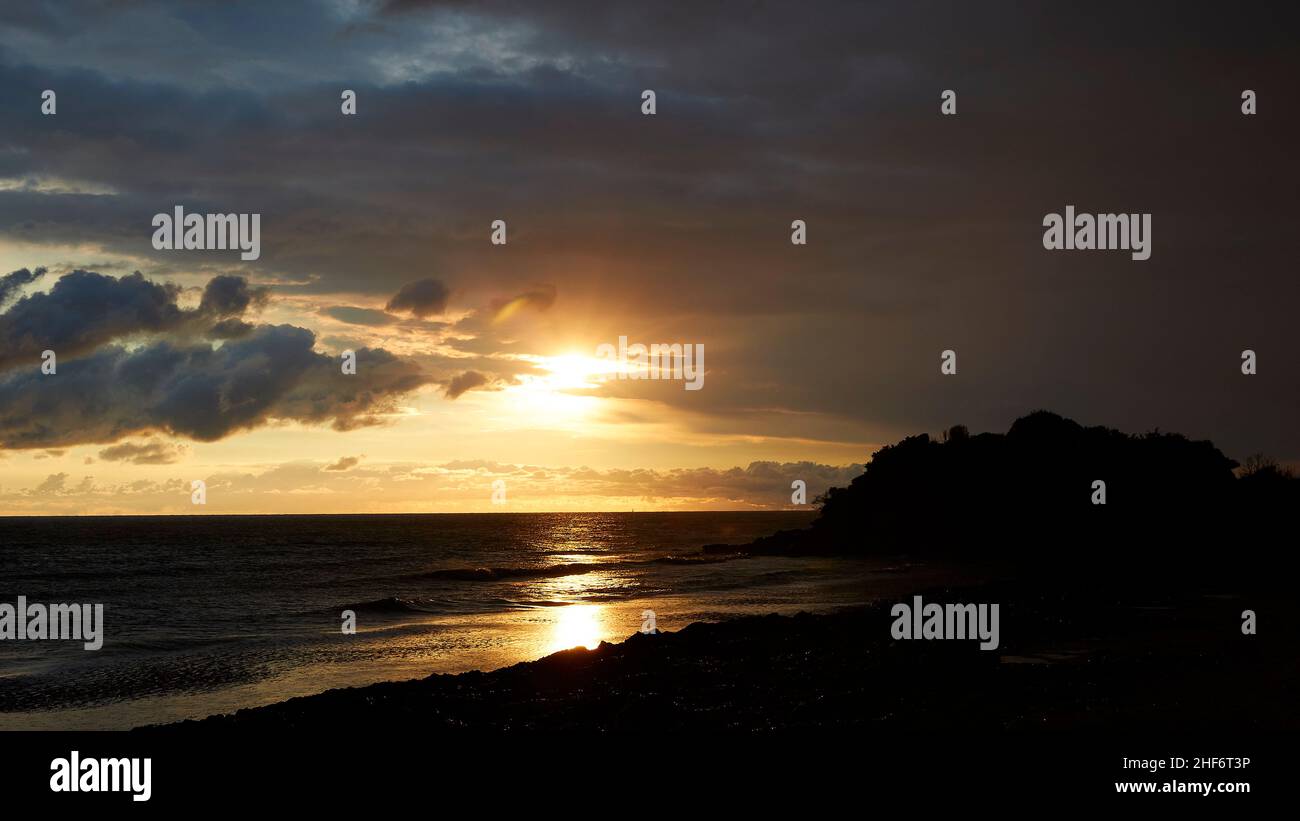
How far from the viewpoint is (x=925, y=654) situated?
2222cm

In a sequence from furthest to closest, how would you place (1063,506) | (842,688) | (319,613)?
(1063,506) < (319,613) < (842,688)

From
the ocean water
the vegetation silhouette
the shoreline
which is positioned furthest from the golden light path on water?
the vegetation silhouette

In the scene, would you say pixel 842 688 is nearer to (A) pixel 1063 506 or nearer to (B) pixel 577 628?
(B) pixel 577 628

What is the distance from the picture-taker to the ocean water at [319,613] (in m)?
24.5

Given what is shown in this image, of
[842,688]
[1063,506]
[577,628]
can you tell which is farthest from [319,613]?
[1063,506]

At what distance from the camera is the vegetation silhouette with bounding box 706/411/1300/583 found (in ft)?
210

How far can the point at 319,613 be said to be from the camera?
144 ft

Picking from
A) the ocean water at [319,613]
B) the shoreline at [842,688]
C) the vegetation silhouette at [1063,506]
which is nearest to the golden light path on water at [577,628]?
the ocean water at [319,613]

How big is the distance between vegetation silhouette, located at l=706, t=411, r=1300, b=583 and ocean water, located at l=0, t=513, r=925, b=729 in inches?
531

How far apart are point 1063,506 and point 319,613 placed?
206 feet

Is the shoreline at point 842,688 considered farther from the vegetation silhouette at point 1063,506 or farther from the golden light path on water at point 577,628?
the vegetation silhouette at point 1063,506

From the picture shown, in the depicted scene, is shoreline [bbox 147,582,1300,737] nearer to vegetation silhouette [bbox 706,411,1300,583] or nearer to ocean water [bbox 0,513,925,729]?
ocean water [bbox 0,513,925,729]
